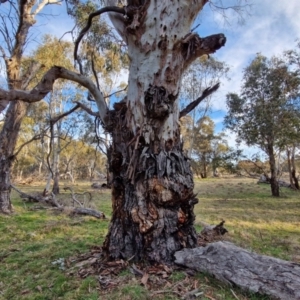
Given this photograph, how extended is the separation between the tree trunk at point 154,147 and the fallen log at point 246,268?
0.25 metres

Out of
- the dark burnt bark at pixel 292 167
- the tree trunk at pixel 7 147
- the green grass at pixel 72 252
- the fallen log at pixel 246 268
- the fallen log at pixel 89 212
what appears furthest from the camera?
the dark burnt bark at pixel 292 167

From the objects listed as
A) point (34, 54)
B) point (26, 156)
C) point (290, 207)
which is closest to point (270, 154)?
point (290, 207)

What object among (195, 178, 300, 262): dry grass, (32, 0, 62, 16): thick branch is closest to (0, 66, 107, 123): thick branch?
(195, 178, 300, 262): dry grass

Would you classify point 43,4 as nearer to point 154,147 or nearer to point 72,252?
point 154,147

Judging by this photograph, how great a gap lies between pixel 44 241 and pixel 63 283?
1774 mm

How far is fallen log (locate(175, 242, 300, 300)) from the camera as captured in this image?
189 cm

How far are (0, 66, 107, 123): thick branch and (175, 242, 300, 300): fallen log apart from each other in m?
1.74

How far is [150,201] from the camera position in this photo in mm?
2510

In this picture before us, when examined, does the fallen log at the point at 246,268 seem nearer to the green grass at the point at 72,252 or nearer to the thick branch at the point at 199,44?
the green grass at the point at 72,252

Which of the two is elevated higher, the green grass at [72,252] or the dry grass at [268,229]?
the green grass at [72,252]

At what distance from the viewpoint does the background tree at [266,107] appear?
10961 mm

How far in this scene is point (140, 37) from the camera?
9.04 feet

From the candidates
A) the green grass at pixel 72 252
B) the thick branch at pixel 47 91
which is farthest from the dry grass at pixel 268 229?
the thick branch at pixel 47 91

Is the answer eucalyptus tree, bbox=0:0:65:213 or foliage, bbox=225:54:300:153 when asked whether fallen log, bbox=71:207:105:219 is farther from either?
foliage, bbox=225:54:300:153
